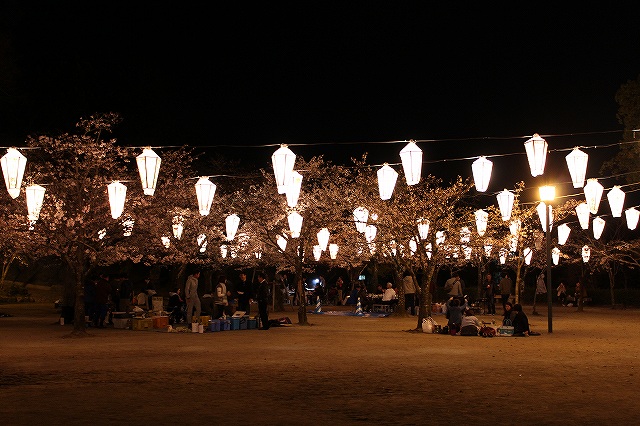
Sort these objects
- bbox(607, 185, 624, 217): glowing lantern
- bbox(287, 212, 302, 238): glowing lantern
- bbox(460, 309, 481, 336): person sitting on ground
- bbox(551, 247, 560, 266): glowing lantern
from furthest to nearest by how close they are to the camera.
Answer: bbox(551, 247, 560, 266): glowing lantern → bbox(287, 212, 302, 238): glowing lantern → bbox(607, 185, 624, 217): glowing lantern → bbox(460, 309, 481, 336): person sitting on ground

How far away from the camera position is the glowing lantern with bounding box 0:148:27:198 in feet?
60.8

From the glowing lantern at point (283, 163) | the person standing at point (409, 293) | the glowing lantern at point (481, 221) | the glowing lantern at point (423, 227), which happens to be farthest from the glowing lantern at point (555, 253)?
the glowing lantern at point (283, 163)

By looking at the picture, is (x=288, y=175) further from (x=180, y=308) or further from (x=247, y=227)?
(x=247, y=227)

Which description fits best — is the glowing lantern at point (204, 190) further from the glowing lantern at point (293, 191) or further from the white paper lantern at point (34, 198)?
the white paper lantern at point (34, 198)

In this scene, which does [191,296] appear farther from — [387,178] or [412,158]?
[412,158]

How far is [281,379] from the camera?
37.7 feet

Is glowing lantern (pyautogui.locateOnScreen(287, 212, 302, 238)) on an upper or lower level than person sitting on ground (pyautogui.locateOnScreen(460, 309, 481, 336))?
upper

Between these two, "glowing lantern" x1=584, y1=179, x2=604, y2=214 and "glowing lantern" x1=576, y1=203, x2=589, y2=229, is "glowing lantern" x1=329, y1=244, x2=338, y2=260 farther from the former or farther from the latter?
"glowing lantern" x1=584, y1=179, x2=604, y2=214

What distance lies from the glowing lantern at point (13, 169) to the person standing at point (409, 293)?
566 inches

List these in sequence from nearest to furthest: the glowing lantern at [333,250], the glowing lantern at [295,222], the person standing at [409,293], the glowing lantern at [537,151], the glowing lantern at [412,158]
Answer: the glowing lantern at [537,151] → the glowing lantern at [412,158] → the glowing lantern at [295,222] → the person standing at [409,293] → the glowing lantern at [333,250]

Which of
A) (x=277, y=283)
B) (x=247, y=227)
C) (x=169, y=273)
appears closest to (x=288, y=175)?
(x=247, y=227)

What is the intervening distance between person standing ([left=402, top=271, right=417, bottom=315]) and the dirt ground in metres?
8.74

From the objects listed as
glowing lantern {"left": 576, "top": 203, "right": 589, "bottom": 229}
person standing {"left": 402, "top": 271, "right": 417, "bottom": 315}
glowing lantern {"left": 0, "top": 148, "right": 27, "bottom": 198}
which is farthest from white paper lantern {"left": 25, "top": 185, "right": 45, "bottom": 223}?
glowing lantern {"left": 576, "top": 203, "right": 589, "bottom": 229}

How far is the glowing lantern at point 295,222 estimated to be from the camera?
2528 centimetres
